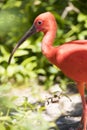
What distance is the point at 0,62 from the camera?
5.74 metres

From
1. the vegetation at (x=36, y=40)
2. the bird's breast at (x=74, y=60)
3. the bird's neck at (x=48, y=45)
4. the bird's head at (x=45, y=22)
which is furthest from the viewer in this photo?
the vegetation at (x=36, y=40)

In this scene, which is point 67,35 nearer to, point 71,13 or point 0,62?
point 71,13

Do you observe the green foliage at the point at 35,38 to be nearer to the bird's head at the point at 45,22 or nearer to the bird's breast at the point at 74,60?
the bird's head at the point at 45,22

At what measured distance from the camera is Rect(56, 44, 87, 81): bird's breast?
3705 millimetres

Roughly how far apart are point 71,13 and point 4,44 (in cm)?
99

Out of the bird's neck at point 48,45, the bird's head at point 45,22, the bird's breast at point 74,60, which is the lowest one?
the bird's breast at point 74,60

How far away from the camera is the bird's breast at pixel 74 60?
3.71 meters

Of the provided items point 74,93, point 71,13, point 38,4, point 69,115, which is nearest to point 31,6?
point 38,4

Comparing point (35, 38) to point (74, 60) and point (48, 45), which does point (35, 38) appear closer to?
point (48, 45)

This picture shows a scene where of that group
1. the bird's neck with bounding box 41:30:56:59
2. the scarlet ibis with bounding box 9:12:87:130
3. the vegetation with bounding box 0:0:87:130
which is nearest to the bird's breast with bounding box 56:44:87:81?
the scarlet ibis with bounding box 9:12:87:130

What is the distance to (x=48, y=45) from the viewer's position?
405 cm

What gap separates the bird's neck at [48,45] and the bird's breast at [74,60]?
4.7 inches

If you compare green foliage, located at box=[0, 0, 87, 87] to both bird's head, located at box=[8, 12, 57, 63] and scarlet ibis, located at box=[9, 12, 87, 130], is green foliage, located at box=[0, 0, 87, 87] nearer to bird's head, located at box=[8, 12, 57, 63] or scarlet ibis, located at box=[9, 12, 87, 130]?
bird's head, located at box=[8, 12, 57, 63]

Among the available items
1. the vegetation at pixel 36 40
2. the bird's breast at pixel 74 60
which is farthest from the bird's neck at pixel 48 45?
the vegetation at pixel 36 40
